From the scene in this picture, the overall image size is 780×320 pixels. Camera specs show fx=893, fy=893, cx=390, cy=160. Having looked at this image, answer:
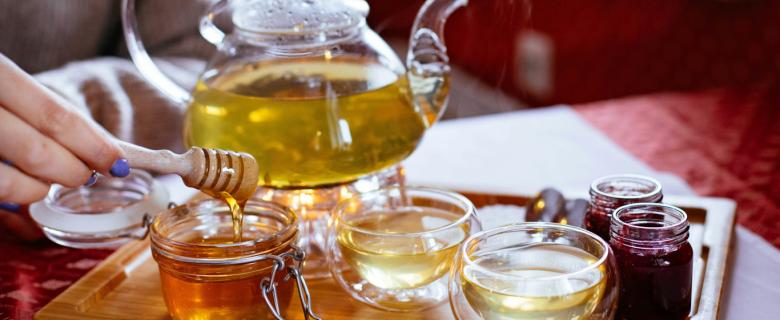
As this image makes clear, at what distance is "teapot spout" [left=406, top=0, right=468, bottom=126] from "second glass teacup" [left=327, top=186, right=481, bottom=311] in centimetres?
10

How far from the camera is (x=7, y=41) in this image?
138 cm

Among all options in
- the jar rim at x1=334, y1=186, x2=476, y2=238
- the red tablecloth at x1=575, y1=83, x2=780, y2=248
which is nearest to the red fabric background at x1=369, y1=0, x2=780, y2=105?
the red tablecloth at x1=575, y1=83, x2=780, y2=248

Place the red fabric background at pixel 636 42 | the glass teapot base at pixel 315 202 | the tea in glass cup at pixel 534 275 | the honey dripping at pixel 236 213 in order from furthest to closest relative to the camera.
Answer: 1. the red fabric background at pixel 636 42
2. the glass teapot base at pixel 315 202
3. the honey dripping at pixel 236 213
4. the tea in glass cup at pixel 534 275

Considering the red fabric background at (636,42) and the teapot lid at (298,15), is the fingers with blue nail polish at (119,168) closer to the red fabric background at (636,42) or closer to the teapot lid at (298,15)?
the teapot lid at (298,15)

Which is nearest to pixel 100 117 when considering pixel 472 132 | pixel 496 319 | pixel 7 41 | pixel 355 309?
pixel 7 41

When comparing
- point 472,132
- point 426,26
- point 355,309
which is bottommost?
point 472,132

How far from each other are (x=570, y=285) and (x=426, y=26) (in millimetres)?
343

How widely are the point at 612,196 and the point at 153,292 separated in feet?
1.27

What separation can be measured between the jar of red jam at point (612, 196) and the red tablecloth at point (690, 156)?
0.73 ft

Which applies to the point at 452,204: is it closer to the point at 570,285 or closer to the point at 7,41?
the point at 570,285

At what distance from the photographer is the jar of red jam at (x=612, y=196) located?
2.29 feet

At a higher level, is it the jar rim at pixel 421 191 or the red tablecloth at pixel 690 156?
the jar rim at pixel 421 191

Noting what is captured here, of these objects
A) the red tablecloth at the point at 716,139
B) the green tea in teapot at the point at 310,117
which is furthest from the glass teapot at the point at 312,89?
the red tablecloth at the point at 716,139

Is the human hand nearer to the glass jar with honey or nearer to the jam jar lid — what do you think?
the glass jar with honey
